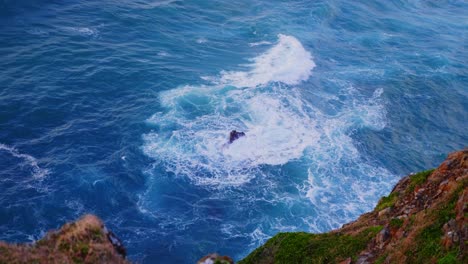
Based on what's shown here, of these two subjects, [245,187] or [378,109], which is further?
[378,109]

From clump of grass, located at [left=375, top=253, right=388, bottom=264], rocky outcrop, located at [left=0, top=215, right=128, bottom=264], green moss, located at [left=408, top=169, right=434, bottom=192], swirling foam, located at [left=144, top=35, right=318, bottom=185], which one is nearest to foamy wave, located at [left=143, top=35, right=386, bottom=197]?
swirling foam, located at [left=144, top=35, right=318, bottom=185]

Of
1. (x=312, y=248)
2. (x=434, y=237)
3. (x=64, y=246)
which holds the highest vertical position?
(x=434, y=237)

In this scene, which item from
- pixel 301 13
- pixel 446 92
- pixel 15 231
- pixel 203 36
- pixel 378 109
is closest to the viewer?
pixel 15 231

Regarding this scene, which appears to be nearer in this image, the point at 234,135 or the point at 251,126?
the point at 234,135

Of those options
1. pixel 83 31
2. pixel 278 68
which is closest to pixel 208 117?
pixel 278 68

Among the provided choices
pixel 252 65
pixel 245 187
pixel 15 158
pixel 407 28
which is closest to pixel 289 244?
pixel 245 187

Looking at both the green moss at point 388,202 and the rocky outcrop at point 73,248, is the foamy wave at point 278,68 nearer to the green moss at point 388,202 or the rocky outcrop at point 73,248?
the green moss at point 388,202

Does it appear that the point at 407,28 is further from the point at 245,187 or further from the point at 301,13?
the point at 245,187

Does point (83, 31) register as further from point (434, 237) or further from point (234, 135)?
point (434, 237)
